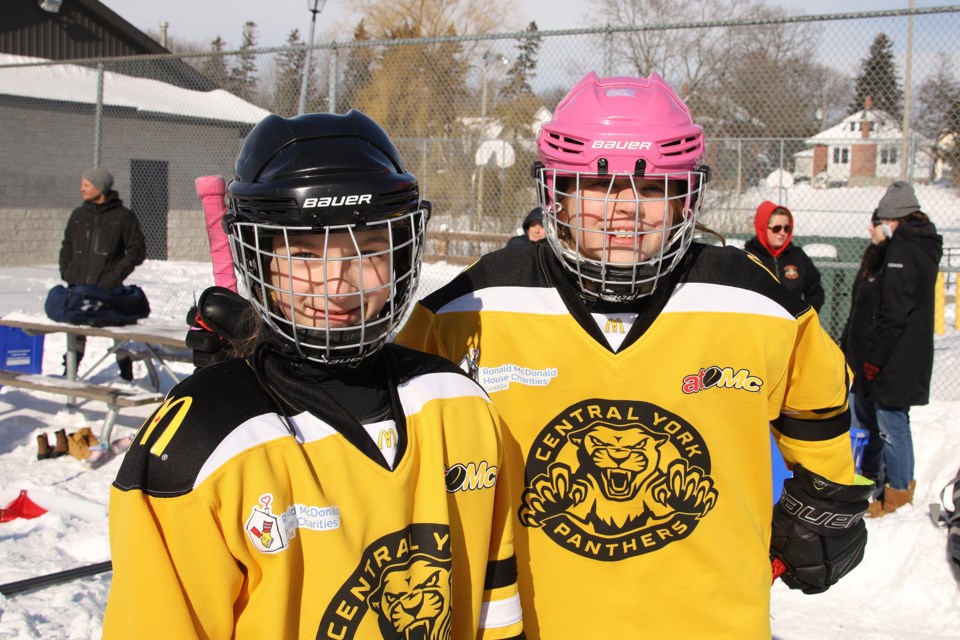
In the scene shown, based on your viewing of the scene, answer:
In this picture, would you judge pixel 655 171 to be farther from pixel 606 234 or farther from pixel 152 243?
pixel 152 243

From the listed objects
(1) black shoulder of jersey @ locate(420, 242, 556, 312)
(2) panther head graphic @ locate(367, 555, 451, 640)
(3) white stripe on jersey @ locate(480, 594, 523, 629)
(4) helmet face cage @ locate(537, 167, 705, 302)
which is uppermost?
(4) helmet face cage @ locate(537, 167, 705, 302)

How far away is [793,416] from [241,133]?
46.6 ft

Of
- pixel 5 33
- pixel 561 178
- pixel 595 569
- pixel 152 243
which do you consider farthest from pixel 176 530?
pixel 5 33

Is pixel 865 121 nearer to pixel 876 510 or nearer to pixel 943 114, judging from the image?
pixel 943 114

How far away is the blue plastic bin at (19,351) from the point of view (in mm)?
7516

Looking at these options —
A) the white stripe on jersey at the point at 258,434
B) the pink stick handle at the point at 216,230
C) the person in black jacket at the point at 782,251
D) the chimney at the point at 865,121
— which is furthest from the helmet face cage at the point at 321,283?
the chimney at the point at 865,121

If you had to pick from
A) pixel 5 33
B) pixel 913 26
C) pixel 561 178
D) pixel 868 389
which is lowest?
pixel 868 389

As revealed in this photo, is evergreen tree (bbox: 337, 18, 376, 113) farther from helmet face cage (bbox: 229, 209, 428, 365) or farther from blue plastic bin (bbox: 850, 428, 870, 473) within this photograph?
helmet face cage (bbox: 229, 209, 428, 365)

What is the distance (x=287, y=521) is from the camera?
135 cm

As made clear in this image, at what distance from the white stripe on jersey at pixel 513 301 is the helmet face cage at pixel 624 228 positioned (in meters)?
0.08

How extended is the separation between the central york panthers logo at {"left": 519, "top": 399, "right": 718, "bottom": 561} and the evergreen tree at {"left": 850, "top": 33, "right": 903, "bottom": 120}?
6.09m

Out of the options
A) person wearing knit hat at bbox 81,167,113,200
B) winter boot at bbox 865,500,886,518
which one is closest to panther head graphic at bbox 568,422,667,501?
winter boot at bbox 865,500,886,518

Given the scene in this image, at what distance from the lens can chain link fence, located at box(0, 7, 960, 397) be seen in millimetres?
7359

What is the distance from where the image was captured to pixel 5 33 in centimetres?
1781
